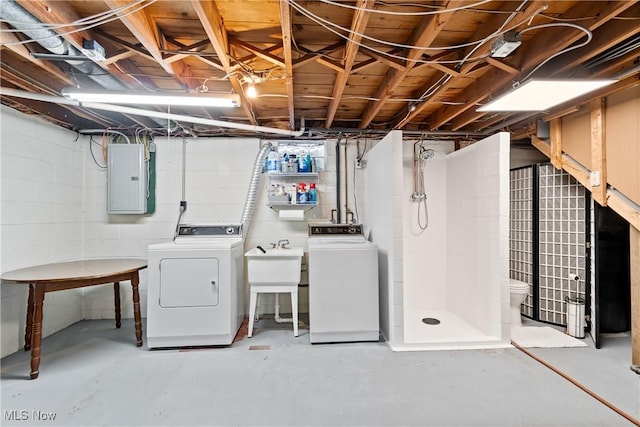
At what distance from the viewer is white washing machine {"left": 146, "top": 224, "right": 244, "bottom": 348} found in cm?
294

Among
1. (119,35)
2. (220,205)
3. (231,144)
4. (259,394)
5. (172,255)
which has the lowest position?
(259,394)

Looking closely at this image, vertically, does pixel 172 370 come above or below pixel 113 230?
below

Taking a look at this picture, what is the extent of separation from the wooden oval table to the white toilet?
13.2 feet

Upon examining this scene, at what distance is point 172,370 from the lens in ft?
8.47

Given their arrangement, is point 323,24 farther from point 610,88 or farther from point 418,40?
point 610,88

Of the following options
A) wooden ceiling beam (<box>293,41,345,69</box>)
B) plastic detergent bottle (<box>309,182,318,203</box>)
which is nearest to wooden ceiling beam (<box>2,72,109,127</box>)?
wooden ceiling beam (<box>293,41,345,69</box>)

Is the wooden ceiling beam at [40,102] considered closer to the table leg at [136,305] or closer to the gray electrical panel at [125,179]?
the gray electrical panel at [125,179]

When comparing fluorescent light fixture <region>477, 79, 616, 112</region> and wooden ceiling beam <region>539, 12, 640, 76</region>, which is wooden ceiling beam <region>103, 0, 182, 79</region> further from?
wooden ceiling beam <region>539, 12, 640, 76</region>

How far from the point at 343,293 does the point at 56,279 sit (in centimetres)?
249

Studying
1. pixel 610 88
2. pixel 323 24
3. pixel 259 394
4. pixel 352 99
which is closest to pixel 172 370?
pixel 259 394

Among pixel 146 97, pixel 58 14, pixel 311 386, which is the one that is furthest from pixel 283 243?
pixel 58 14

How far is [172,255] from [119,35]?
6.12 ft

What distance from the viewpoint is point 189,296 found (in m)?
2.96

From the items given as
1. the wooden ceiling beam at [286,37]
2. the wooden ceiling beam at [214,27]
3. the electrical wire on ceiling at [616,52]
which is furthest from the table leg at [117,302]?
the electrical wire on ceiling at [616,52]
